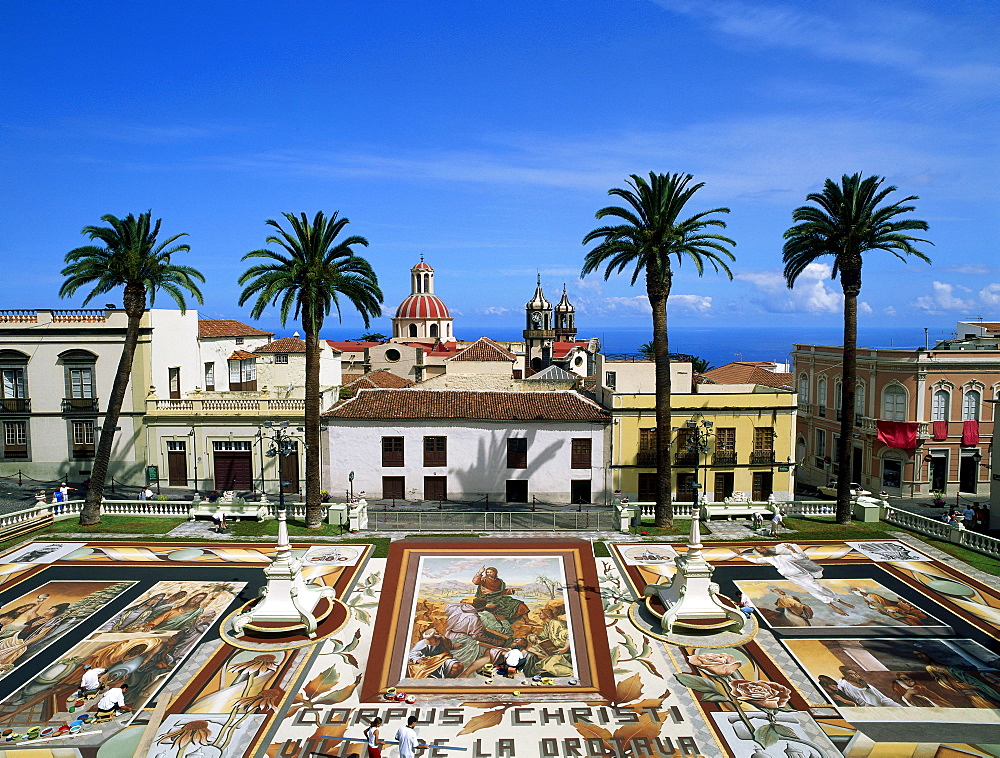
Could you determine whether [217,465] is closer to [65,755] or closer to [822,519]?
[65,755]

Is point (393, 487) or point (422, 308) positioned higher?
point (422, 308)

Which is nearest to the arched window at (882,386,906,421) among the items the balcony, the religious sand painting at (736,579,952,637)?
the religious sand painting at (736,579,952,637)

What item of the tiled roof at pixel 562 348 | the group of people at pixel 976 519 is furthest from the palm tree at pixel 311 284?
the tiled roof at pixel 562 348

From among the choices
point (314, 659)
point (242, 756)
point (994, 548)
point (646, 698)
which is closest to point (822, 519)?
point (994, 548)

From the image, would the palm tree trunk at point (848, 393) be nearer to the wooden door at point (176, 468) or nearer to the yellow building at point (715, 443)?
the yellow building at point (715, 443)

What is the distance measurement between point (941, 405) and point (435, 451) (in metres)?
31.5

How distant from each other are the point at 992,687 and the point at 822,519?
16.2 metres

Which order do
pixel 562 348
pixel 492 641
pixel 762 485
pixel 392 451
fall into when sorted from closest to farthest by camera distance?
pixel 492 641 < pixel 392 451 < pixel 762 485 < pixel 562 348

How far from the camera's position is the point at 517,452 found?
39.1m

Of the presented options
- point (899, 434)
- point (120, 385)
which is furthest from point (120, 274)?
point (899, 434)

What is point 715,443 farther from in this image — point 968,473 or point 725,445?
point 968,473

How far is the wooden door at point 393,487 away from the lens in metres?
39.2

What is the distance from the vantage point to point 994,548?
27.6 meters

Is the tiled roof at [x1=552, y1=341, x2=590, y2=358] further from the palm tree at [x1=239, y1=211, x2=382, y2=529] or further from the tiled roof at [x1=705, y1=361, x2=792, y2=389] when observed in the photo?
the palm tree at [x1=239, y1=211, x2=382, y2=529]
